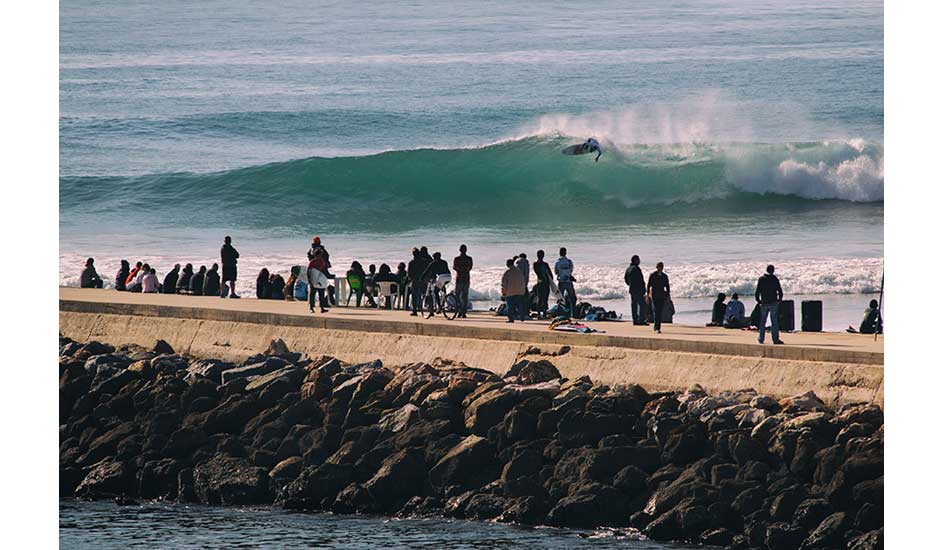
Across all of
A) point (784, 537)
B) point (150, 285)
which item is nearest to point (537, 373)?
point (784, 537)

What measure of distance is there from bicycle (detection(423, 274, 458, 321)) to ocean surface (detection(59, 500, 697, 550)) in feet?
16.1

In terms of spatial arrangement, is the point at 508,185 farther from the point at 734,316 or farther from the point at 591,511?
the point at 591,511

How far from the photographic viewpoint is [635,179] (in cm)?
3859

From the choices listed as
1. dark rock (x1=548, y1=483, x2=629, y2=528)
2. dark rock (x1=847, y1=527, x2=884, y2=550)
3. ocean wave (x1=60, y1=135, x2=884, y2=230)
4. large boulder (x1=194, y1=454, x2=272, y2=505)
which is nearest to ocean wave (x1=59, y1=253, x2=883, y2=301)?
ocean wave (x1=60, y1=135, x2=884, y2=230)

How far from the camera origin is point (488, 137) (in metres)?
44.9

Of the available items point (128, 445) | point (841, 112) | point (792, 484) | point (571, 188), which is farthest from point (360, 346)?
point (841, 112)

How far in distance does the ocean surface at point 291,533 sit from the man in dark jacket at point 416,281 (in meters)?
4.97

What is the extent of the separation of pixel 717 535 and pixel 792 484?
0.90 metres

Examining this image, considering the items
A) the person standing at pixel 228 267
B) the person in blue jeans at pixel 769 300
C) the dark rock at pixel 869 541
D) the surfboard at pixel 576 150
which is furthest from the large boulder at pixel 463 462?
the surfboard at pixel 576 150

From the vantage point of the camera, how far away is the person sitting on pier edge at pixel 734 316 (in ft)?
64.6

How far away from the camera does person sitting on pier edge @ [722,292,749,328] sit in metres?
19.7

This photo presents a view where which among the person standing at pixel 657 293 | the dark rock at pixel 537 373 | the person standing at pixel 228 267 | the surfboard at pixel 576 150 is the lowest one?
the dark rock at pixel 537 373

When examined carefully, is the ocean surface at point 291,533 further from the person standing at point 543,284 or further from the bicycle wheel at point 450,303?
the person standing at point 543,284
